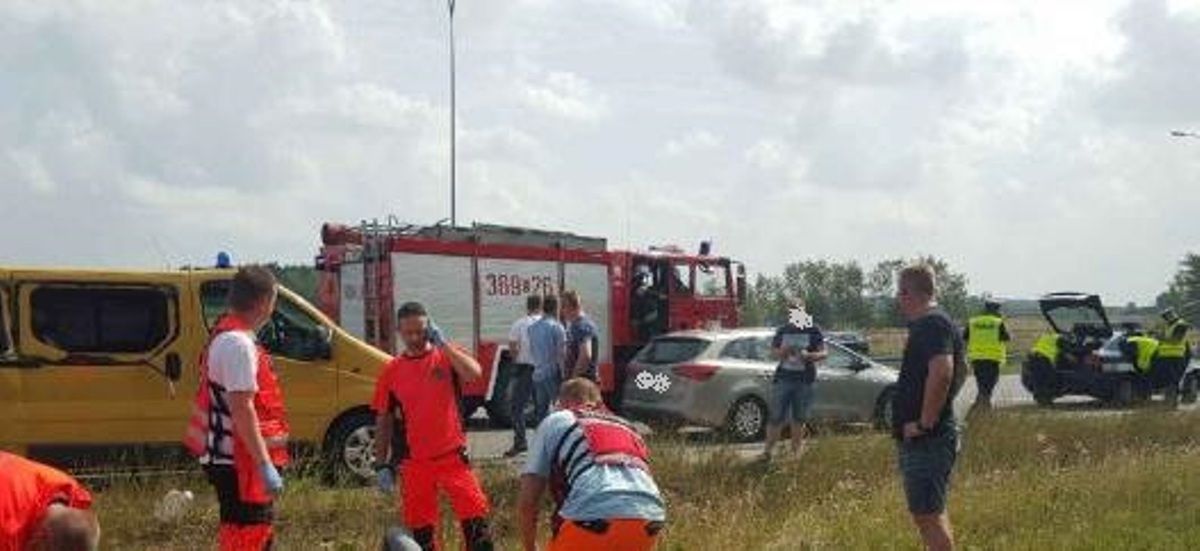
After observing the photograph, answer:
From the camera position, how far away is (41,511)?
2957mm

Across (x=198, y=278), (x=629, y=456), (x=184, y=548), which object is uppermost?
(x=198, y=278)

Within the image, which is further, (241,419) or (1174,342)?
(1174,342)

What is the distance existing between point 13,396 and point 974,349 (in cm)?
1199

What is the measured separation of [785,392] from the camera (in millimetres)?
13750

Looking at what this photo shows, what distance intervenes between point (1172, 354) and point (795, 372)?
11.3m

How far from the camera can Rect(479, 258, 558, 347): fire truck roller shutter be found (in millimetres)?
18438

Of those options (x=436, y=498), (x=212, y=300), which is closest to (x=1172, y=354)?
(x=212, y=300)

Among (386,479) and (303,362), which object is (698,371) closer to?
(303,362)

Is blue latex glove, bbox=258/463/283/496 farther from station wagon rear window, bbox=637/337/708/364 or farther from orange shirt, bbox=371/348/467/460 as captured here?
station wagon rear window, bbox=637/337/708/364

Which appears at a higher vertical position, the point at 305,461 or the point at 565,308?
the point at 565,308

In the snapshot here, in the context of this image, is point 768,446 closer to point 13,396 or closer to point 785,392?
point 785,392

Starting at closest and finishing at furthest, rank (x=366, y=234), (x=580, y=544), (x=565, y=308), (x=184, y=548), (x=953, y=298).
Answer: (x=580, y=544)
(x=184, y=548)
(x=565, y=308)
(x=366, y=234)
(x=953, y=298)

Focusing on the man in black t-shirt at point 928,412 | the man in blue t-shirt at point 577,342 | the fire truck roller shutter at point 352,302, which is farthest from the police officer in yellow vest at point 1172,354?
the man in black t-shirt at point 928,412

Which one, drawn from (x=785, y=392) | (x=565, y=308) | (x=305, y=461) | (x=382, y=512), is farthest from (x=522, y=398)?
(x=382, y=512)
